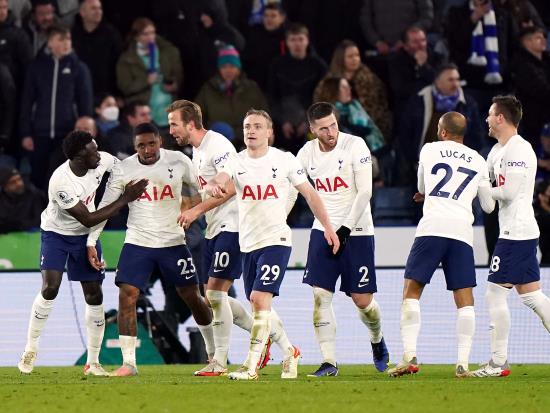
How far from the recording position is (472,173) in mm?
12828

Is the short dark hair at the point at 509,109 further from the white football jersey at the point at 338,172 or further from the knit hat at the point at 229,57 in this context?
the knit hat at the point at 229,57

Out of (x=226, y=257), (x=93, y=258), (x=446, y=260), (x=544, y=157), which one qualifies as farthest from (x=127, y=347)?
(x=544, y=157)

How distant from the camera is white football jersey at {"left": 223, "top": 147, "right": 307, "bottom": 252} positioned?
1270 cm

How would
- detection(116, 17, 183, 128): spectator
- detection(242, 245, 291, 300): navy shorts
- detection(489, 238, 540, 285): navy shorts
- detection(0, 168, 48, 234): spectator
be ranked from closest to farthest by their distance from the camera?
1. detection(242, 245, 291, 300): navy shorts
2. detection(489, 238, 540, 285): navy shorts
3. detection(0, 168, 48, 234): spectator
4. detection(116, 17, 183, 128): spectator

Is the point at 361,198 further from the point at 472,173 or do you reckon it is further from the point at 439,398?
the point at 439,398

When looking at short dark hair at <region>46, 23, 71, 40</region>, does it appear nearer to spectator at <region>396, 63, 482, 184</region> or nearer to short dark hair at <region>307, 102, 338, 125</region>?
spectator at <region>396, 63, 482, 184</region>

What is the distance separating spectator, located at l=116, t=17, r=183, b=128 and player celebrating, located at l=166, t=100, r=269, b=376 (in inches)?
268

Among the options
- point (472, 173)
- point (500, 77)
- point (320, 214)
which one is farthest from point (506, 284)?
point (500, 77)

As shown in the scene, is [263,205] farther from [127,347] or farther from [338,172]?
[127,347]

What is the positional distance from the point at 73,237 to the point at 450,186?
3838mm

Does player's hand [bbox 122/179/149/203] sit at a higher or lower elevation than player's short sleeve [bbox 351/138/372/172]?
lower

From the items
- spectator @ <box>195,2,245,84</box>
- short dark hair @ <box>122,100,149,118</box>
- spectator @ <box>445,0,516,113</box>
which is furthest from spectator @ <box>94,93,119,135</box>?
spectator @ <box>445,0,516,113</box>

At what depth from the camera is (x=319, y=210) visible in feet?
41.1

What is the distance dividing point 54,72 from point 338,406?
10543 mm
